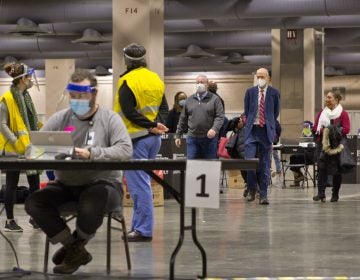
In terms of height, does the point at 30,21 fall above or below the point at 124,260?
above

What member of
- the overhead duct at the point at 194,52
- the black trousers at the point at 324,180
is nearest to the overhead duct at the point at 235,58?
the overhead duct at the point at 194,52

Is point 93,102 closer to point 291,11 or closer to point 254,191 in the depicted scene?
point 254,191

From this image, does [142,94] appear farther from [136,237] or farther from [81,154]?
[81,154]

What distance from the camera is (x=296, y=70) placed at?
23.2 metres

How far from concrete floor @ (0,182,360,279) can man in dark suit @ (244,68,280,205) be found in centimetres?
58

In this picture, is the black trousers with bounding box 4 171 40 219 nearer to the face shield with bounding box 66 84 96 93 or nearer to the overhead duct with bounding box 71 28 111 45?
the face shield with bounding box 66 84 96 93

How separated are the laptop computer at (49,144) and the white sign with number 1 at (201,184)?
2.16 ft

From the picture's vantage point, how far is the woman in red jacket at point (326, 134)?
11.1 m

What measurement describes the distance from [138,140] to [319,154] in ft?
16.7

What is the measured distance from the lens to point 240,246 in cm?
650

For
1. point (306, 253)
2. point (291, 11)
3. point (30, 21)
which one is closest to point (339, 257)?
point (306, 253)

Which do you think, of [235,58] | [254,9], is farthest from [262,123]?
[235,58]

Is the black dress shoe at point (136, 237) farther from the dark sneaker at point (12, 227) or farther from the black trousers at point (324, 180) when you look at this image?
the black trousers at point (324, 180)

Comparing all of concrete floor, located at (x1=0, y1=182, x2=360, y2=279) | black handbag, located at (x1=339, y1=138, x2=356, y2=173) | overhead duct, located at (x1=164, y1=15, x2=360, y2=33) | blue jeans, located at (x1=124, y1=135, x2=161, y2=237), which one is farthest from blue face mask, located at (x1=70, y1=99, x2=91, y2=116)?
overhead duct, located at (x1=164, y1=15, x2=360, y2=33)
